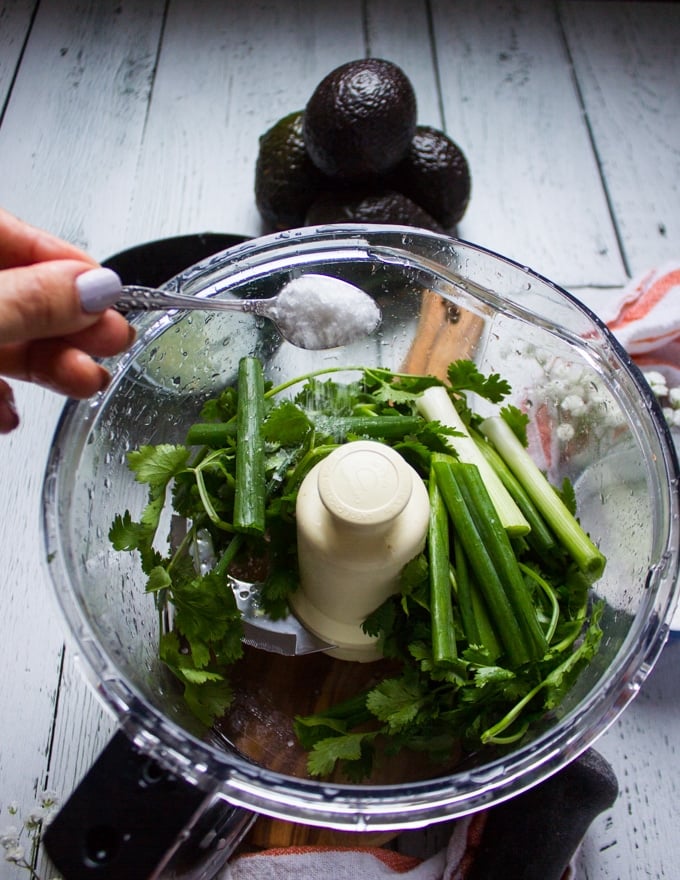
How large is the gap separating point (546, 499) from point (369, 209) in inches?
24.6

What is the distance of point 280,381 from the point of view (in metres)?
1.28

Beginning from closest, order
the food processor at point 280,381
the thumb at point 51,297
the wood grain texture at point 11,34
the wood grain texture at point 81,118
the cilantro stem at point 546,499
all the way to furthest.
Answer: the thumb at point 51,297
the food processor at point 280,381
the cilantro stem at point 546,499
the wood grain texture at point 81,118
the wood grain texture at point 11,34

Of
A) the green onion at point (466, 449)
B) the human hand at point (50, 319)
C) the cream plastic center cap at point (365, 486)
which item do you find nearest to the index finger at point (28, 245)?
the human hand at point (50, 319)

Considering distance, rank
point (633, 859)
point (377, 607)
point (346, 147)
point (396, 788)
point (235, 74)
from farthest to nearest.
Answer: point (235, 74)
point (346, 147)
point (633, 859)
point (377, 607)
point (396, 788)

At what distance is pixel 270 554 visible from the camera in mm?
1146

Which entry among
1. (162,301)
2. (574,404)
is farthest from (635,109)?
(162,301)

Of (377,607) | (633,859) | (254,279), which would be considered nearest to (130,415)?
(254,279)

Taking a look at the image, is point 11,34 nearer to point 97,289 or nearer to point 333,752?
point 97,289

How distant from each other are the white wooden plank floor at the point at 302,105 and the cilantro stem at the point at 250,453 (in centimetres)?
52

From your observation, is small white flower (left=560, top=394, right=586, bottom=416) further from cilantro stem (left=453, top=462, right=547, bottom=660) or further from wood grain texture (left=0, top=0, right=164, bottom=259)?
wood grain texture (left=0, top=0, right=164, bottom=259)

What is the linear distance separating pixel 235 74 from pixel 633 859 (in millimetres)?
1752

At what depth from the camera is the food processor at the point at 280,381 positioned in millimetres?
901

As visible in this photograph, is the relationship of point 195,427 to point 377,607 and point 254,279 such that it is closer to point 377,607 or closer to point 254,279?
point 254,279

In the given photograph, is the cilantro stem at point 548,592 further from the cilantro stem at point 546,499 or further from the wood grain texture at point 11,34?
the wood grain texture at point 11,34
